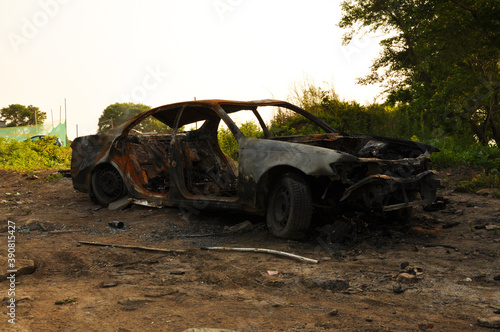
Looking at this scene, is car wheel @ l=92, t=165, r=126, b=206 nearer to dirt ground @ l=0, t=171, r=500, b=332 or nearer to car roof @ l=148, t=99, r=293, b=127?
dirt ground @ l=0, t=171, r=500, b=332

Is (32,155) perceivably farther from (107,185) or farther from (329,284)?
(329,284)

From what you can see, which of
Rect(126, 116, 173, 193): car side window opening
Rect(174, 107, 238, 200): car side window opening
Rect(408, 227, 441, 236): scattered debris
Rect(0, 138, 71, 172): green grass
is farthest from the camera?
Rect(0, 138, 71, 172): green grass

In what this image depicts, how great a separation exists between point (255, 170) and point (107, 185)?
3.22 m

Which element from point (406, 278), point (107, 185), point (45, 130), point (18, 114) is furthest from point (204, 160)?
point (18, 114)

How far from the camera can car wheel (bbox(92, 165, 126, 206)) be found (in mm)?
7492

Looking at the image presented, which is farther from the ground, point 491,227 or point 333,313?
point 491,227

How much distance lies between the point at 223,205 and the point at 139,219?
159cm

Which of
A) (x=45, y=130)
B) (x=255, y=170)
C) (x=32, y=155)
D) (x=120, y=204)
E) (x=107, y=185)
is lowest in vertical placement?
(x=120, y=204)

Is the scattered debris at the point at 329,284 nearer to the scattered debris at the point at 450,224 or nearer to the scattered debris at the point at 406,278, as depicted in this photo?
the scattered debris at the point at 406,278

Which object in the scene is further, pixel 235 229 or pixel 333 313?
pixel 235 229

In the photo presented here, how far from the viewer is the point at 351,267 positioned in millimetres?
4344

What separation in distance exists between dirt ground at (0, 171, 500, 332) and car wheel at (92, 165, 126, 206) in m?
0.65

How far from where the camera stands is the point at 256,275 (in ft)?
13.7

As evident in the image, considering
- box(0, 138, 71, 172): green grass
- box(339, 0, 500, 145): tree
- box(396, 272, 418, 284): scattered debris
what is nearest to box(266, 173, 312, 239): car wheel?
box(396, 272, 418, 284): scattered debris
